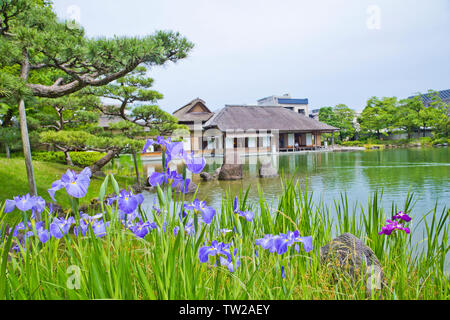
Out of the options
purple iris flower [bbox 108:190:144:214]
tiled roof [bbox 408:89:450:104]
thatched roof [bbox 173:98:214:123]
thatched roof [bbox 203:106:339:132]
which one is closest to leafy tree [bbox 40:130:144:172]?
purple iris flower [bbox 108:190:144:214]

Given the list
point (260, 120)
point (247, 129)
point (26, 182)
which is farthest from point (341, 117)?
point (26, 182)

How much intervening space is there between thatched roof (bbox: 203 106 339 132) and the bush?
10.4 m

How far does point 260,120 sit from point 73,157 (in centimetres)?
1494

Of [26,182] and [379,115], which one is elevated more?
[379,115]

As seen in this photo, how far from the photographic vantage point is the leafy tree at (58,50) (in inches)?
175

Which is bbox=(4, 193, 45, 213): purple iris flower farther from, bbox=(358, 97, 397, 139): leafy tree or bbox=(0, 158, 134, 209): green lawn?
bbox=(358, 97, 397, 139): leafy tree

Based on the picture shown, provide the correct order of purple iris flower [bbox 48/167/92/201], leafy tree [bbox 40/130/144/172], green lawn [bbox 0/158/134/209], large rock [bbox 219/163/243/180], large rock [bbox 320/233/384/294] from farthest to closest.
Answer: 1. large rock [bbox 219/163/243/180]
2. leafy tree [bbox 40/130/144/172]
3. green lawn [bbox 0/158/134/209]
4. large rock [bbox 320/233/384/294]
5. purple iris flower [bbox 48/167/92/201]

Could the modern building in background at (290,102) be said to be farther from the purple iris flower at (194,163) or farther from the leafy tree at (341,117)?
the purple iris flower at (194,163)

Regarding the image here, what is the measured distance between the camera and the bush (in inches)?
409

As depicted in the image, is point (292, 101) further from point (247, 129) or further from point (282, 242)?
point (282, 242)

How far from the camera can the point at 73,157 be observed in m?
10.9

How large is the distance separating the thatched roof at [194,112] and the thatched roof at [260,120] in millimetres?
1581

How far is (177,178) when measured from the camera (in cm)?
113
